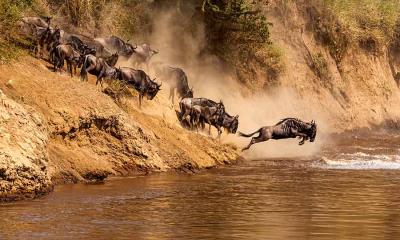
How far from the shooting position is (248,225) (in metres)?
14.1

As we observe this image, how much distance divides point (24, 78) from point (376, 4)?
3357 cm

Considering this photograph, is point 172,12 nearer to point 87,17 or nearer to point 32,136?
point 87,17

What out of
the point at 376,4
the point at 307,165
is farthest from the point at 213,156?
the point at 376,4

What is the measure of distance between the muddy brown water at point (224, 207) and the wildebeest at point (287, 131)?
5585 mm

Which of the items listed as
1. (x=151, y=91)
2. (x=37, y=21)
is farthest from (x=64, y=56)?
(x=151, y=91)

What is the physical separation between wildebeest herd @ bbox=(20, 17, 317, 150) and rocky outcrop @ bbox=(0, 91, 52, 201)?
6.96 metres

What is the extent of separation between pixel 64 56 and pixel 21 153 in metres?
8.33

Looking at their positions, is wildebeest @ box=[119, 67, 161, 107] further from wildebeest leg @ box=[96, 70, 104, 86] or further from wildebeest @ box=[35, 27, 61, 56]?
wildebeest @ box=[35, 27, 61, 56]

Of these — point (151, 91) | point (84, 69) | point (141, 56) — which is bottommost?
point (151, 91)

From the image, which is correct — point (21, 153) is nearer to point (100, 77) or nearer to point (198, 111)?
point (100, 77)

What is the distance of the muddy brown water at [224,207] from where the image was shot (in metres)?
13.4

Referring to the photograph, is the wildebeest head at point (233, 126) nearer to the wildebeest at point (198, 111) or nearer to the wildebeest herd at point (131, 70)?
the wildebeest herd at point (131, 70)

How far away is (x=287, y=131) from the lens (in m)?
31.0

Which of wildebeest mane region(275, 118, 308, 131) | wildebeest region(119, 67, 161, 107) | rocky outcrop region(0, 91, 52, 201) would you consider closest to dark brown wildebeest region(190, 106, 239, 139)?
wildebeest region(119, 67, 161, 107)
